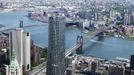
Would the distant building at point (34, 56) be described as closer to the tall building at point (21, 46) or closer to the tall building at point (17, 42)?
the tall building at point (21, 46)

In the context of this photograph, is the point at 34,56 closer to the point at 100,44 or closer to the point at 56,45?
the point at 56,45

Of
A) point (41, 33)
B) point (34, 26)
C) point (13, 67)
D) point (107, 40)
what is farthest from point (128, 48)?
point (13, 67)

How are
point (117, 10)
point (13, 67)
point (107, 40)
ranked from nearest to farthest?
1. point (13, 67)
2. point (107, 40)
3. point (117, 10)

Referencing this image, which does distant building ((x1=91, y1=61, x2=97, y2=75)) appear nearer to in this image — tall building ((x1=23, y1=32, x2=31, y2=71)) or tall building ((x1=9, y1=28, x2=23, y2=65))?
tall building ((x1=23, y1=32, x2=31, y2=71))

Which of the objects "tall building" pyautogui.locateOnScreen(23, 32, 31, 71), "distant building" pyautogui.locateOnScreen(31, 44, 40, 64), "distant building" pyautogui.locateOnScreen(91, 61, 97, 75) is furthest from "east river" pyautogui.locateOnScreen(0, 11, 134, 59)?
"tall building" pyautogui.locateOnScreen(23, 32, 31, 71)

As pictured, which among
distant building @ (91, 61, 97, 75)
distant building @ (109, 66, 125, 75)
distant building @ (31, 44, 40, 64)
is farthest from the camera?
distant building @ (31, 44, 40, 64)

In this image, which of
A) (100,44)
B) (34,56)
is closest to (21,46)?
(34,56)

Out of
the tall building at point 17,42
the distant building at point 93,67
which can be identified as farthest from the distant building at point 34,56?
the distant building at point 93,67

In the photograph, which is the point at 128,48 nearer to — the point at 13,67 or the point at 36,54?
the point at 36,54
